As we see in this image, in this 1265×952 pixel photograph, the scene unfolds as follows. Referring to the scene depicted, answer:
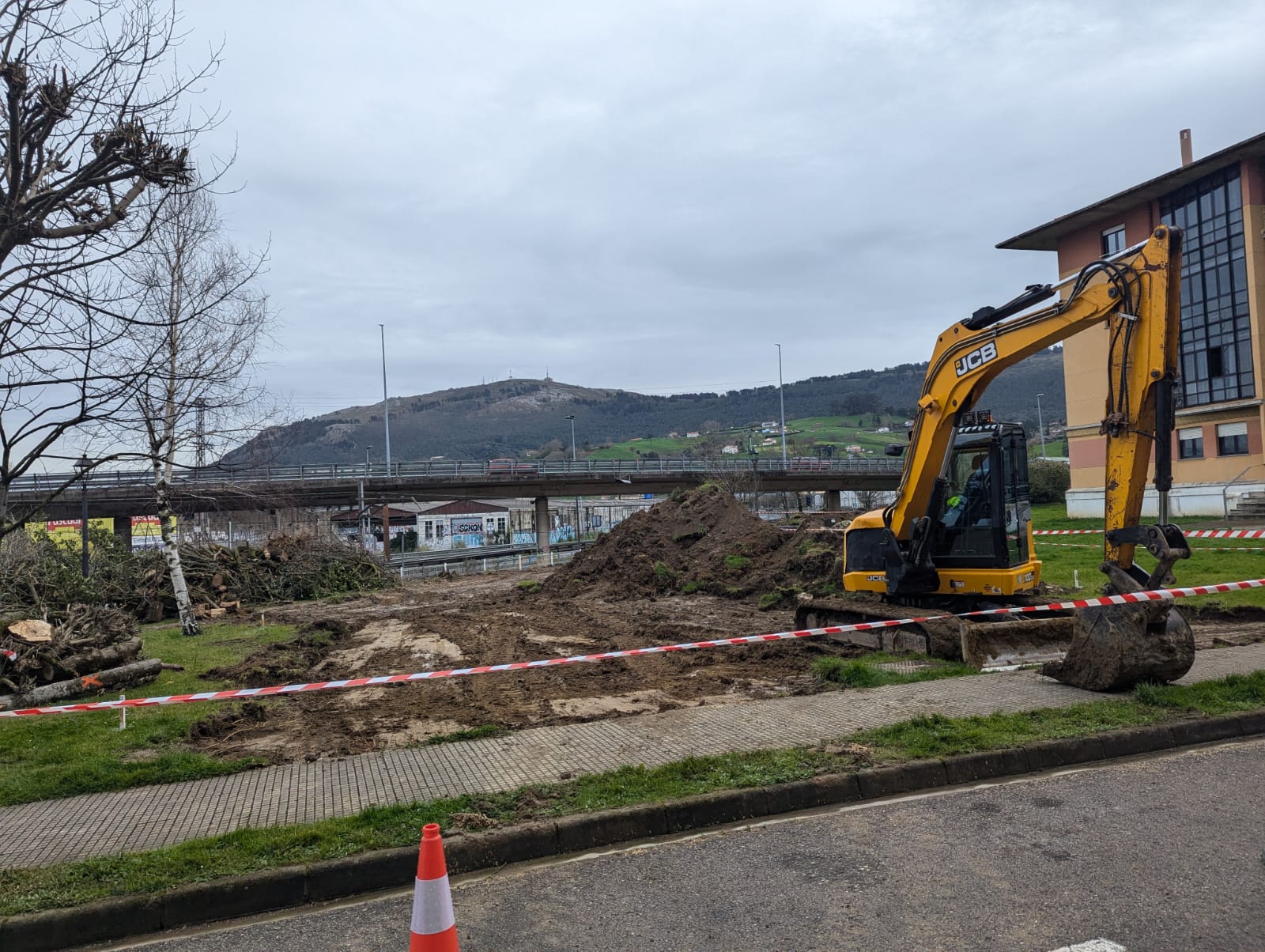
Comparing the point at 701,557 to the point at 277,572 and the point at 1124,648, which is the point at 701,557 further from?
the point at 1124,648

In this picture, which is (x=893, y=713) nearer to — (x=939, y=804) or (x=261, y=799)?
(x=939, y=804)

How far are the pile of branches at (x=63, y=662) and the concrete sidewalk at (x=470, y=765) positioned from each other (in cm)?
492

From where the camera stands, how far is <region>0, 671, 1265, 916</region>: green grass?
499 centimetres

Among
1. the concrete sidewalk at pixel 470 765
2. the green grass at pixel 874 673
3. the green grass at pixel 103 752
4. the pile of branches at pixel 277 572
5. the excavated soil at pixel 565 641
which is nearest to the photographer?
the concrete sidewalk at pixel 470 765

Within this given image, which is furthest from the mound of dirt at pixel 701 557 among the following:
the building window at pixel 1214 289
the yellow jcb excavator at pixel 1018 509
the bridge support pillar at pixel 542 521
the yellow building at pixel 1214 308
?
the bridge support pillar at pixel 542 521

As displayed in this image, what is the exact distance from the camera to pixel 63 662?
1126cm

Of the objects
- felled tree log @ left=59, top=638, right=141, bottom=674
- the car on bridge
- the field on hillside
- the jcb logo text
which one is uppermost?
the field on hillside

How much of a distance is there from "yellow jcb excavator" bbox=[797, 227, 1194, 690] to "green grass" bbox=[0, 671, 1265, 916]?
2.44ft

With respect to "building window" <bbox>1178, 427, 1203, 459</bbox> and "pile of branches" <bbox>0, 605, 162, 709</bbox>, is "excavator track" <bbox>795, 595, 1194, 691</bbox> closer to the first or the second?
"pile of branches" <bbox>0, 605, 162, 709</bbox>

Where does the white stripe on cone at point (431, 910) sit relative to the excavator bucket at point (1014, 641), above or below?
above

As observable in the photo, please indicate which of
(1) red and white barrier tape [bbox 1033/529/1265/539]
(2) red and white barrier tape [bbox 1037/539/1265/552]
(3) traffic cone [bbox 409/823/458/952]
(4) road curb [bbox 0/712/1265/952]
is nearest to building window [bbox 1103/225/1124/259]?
(1) red and white barrier tape [bbox 1033/529/1265/539]

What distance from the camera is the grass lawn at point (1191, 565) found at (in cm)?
1470

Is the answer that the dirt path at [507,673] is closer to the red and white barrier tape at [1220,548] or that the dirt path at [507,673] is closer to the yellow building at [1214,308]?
the red and white barrier tape at [1220,548]

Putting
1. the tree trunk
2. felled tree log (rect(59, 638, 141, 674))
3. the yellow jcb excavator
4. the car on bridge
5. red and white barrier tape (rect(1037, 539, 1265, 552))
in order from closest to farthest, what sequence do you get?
the yellow jcb excavator
felled tree log (rect(59, 638, 141, 674))
the tree trunk
red and white barrier tape (rect(1037, 539, 1265, 552))
the car on bridge
